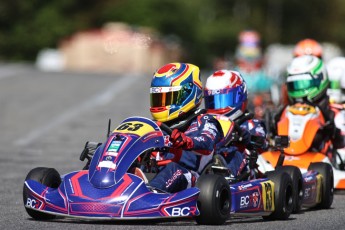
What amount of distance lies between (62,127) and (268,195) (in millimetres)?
11266

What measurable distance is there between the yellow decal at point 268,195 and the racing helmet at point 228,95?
5.39ft

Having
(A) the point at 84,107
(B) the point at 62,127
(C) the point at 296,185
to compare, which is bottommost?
(A) the point at 84,107

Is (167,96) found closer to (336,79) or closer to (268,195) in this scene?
(268,195)

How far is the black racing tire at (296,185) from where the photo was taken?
29.5 ft

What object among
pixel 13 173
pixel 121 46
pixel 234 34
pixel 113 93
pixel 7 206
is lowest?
pixel 234 34

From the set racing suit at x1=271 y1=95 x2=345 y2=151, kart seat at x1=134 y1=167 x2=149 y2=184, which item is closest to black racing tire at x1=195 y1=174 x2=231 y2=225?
kart seat at x1=134 y1=167 x2=149 y2=184

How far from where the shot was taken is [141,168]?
8312 mm

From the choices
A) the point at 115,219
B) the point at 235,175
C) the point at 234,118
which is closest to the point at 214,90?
the point at 234,118

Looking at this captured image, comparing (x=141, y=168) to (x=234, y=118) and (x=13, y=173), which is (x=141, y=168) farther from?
(x=13, y=173)

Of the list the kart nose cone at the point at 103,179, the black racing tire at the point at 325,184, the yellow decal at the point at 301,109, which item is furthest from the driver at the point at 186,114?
the yellow decal at the point at 301,109

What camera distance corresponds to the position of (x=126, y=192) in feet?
25.1

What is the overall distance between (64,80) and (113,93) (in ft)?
14.0

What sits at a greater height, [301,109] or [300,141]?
[301,109]

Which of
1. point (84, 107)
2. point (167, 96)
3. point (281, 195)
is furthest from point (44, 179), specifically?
point (84, 107)
